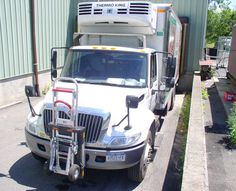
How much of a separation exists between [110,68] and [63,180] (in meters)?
2.06

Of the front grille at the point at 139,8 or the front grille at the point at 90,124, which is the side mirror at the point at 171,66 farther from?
the front grille at the point at 90,124

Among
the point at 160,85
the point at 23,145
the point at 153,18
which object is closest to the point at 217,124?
the point at 160,85

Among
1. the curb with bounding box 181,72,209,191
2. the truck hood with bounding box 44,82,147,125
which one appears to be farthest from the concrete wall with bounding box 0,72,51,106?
the curb with bounding box 181,72,209,191

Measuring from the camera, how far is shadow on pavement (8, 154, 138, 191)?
4348mm

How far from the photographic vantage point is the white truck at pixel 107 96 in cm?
379

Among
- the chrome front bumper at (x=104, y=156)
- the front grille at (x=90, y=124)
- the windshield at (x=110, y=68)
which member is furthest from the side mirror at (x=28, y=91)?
the windshield at (x=110, y=68)

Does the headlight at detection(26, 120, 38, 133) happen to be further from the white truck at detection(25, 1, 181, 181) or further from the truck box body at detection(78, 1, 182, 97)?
the truck box body at detection(78, 1, 182, 97)

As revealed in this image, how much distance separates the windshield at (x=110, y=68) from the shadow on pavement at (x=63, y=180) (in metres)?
1.56

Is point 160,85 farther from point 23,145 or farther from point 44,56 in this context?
point 44,56

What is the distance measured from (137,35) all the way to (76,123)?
2738mm

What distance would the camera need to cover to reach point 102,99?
14.1 feet

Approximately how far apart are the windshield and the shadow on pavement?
61.5 inches

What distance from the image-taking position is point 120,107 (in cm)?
428

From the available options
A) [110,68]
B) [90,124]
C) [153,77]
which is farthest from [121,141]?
[153,77]
